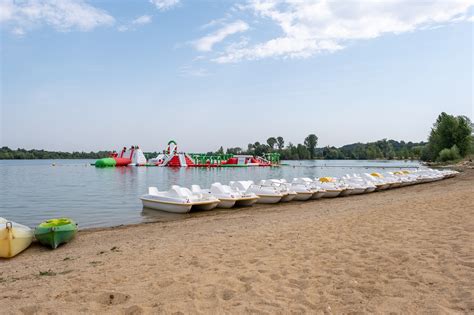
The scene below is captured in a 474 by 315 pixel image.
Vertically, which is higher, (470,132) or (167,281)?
(470,132)

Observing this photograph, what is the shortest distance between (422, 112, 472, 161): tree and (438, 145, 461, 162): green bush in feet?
9.85

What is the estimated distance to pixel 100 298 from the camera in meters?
4.48

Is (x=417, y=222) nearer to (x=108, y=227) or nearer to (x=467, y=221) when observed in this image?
(x=467, y=221)

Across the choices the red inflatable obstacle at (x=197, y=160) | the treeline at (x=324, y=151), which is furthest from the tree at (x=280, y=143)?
the red inflatable obstacle at (x=197, y=160)

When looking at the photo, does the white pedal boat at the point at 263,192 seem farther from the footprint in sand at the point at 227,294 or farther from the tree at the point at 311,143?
the tree at the point at 311,143

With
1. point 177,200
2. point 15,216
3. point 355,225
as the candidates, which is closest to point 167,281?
point 355,225

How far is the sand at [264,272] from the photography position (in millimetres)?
4090

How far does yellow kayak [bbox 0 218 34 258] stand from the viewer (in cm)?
783

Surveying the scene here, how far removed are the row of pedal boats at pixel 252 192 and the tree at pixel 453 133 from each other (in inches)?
2248

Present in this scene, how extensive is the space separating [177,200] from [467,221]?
32.4 ft

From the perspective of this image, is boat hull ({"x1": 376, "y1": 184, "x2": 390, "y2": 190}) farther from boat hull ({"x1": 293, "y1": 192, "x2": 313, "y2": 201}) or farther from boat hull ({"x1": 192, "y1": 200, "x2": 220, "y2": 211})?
boat hull ({"x1": 192, "y1": 200, "x2": 220, "y2": 211})

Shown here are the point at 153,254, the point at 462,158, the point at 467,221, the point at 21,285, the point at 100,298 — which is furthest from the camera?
the point at 462,158

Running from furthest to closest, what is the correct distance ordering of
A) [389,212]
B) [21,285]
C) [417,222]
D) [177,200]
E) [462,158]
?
[462,158] → [177,200] → [389,212] → [417,222] → [21,285]

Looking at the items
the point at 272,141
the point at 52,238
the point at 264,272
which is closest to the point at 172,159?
the point at 52,238
